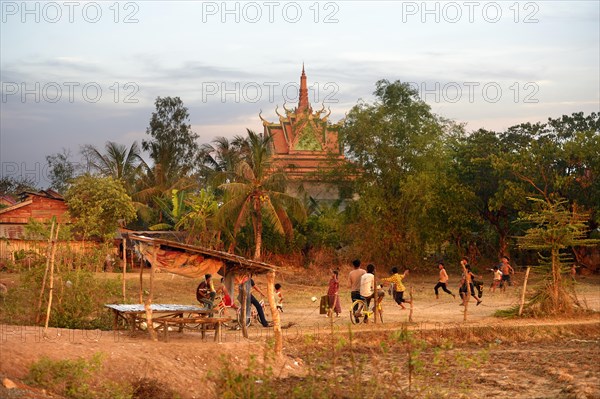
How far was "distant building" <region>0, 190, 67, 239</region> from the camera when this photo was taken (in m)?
31.5

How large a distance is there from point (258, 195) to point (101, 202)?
5800 mm

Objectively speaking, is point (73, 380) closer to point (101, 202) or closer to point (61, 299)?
point (61, 299)

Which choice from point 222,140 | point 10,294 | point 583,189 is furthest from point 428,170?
point 10,294

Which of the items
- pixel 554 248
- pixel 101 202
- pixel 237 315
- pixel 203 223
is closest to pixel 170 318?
pixel 237 315

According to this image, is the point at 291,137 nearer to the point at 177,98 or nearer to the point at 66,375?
the point at 177,98

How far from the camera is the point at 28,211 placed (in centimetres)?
3186

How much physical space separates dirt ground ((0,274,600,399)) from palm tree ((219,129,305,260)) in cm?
1048

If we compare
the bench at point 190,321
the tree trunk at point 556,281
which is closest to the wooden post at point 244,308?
the bench at point 190,321

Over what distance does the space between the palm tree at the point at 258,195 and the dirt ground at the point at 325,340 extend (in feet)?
34.4

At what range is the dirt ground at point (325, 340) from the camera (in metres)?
12.6

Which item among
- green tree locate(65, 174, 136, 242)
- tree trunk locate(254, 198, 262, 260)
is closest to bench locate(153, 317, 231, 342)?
tree trunk locate(254, 198, 262, 260)

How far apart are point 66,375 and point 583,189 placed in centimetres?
2346

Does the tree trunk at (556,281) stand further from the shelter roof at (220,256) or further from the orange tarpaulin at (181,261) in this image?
the orange tarpaulin at (181,261)

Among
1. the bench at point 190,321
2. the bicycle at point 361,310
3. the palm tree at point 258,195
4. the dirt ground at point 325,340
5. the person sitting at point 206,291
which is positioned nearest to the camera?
the dirt ground at point 325,340
